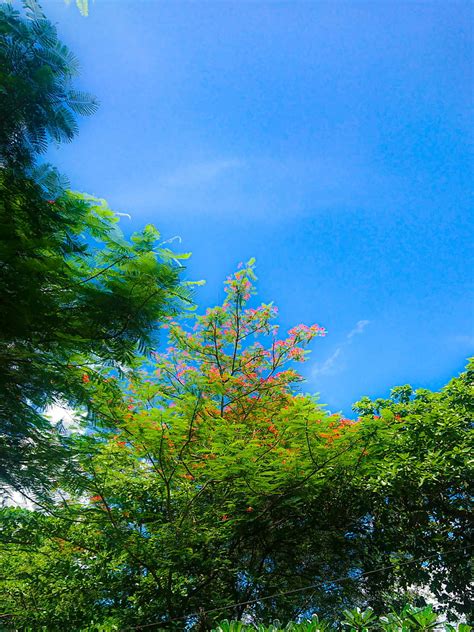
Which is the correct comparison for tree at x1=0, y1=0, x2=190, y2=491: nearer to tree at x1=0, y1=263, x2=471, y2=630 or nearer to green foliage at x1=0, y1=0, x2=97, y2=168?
green foliage at x1=0, y1=0, x2=97, y2=168

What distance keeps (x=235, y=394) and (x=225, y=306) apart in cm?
140

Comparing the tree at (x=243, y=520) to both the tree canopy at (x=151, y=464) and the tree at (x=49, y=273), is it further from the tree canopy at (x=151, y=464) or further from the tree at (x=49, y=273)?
the tree at (x=49, y=273)

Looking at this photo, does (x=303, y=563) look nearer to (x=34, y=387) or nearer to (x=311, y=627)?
(x=311, y=627)

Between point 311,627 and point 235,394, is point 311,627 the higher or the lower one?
the lower one

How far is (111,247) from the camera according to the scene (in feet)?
10.0

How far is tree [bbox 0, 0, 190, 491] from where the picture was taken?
8.45 feet

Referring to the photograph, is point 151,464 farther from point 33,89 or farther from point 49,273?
point 33,89

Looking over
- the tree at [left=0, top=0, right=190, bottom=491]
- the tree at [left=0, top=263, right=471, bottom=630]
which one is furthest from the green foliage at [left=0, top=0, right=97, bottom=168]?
the tree at [left=0, top=263, right=471, bottom=630]

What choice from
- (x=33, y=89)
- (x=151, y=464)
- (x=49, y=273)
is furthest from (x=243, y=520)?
(x=33, y=89)

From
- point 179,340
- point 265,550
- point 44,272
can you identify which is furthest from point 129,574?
point 44,272

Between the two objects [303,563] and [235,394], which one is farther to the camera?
[235,394]

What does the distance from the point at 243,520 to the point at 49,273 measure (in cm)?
356

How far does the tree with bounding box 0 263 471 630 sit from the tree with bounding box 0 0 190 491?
649 millimetres

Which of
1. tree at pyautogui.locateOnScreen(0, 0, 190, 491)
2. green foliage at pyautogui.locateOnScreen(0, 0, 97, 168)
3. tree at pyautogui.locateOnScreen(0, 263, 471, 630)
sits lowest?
tree at pyautogui.locateOnScreen(0, 263, 471, 630)
